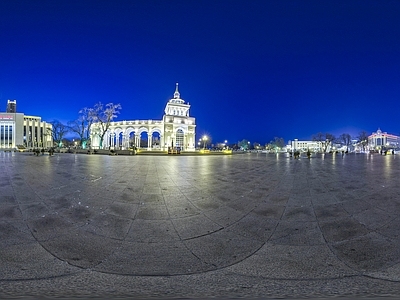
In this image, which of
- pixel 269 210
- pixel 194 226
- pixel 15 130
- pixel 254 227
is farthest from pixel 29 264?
pixel 15 130

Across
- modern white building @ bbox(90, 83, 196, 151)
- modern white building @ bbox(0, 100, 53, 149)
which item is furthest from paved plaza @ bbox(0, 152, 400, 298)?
modern white building @ bbox(0, 100, 53, 149)

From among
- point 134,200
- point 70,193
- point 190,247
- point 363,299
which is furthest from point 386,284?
point 70,193

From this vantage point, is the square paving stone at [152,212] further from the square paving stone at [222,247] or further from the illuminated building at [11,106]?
the illuminated building at [11,106]

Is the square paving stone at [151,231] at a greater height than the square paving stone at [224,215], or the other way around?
the square paving stone at [224,215]

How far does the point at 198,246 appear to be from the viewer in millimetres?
4121

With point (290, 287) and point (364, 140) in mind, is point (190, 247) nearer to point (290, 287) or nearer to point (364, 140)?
point (290, 287)

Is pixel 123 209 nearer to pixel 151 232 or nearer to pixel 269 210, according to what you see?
pixel 151 232

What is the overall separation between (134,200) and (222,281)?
416cm

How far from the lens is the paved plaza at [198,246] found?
3.10m

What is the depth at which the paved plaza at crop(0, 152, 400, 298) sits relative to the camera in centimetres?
310

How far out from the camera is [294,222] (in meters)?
5.22

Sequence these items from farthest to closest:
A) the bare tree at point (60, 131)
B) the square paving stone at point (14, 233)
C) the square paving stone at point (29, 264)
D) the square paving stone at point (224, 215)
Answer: the bare tree at point (60, 131) → the square paving stone at point (224, 215) → the square paving stone at point (14, 233) → the square paving stone at point (29, 264)

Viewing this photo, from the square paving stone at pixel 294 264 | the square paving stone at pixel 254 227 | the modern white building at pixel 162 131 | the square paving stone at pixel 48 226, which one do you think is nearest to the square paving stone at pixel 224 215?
the square paving stone at pixel 254 227

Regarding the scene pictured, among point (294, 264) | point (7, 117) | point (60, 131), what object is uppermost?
point (7, 117)
